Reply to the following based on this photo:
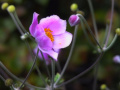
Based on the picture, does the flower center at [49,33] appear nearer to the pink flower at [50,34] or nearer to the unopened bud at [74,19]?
the pink flower at [50,34]

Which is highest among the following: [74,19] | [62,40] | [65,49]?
[74,19]

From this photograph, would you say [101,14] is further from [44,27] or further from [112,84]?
[44,27]

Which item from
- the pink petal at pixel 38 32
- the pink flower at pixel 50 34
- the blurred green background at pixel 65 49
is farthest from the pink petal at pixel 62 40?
the blurred green background at pixel 65 49

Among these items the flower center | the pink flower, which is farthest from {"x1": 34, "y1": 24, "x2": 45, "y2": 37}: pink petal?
the flower center

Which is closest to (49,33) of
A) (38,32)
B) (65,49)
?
(38,32)

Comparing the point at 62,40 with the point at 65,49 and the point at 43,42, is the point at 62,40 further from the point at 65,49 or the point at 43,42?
the point at 65,49

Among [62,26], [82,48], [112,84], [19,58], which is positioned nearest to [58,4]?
[82,48]
